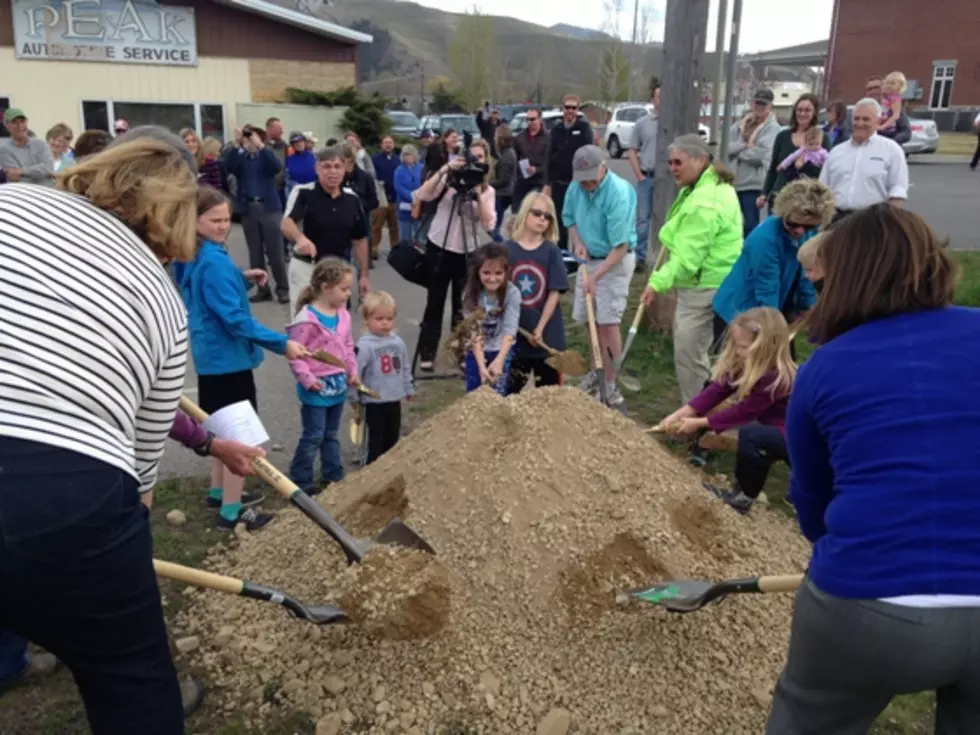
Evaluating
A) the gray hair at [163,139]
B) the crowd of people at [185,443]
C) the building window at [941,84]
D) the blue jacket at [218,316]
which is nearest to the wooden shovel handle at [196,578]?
the crowd of people at [185,443]

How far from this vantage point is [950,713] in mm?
1977

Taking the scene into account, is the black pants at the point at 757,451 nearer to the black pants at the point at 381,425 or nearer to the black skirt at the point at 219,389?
the black pants at the point at 381,425

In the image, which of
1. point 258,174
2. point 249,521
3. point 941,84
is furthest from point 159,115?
point 941,84

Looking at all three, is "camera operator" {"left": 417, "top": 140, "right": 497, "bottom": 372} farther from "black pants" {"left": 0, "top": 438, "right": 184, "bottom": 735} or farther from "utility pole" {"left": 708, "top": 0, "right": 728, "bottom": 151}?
"black pants" {"left": 0, "top": 438, "right": 184, "bottom": 735}

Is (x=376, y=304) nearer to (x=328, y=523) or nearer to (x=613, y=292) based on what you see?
(x=328, y=523)

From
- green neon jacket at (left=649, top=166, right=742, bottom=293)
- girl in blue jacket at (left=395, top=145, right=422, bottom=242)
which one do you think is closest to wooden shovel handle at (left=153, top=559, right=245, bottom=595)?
green neon jacket at (left=649, top=166, right=742, bottom=293)

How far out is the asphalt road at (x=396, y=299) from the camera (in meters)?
5.27

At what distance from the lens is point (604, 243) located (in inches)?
237

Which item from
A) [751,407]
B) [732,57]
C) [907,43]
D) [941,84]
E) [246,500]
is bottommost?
[246,500]

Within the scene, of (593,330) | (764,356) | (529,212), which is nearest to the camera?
(764,356)

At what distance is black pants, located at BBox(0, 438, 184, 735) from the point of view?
5.77ft

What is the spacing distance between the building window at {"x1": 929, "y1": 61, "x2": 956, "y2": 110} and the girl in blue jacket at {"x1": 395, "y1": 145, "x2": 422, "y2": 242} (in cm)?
3510

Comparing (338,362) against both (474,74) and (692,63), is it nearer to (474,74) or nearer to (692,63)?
(692,63)

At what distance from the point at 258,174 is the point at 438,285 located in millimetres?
3802
